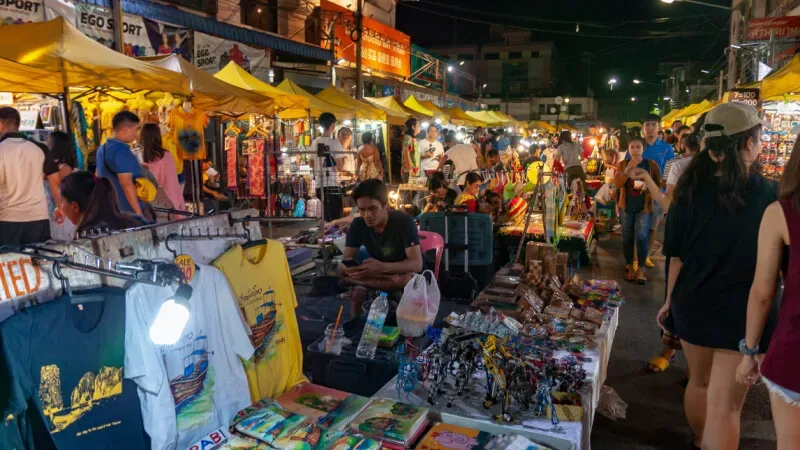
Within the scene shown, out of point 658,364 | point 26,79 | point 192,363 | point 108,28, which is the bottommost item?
point 658,364

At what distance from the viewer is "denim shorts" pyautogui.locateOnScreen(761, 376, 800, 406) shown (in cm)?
203

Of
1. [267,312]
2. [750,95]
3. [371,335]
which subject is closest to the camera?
[267,312]

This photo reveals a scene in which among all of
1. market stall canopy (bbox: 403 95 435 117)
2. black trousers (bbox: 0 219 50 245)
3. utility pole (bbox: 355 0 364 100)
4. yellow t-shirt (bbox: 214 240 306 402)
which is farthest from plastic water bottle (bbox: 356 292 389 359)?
market stall canopy (bbox: 403 95 435 117)

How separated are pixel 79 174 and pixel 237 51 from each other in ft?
38.1

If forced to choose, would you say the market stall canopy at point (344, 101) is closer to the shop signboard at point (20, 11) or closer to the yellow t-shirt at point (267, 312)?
the shop signboard at point (20, 11)

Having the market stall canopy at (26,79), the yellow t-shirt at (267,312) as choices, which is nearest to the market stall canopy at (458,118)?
the market stall canopy at (26,79)

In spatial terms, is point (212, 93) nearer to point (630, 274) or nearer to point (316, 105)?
point (316, 105)

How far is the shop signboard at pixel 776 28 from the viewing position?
1336cm

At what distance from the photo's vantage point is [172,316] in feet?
7.33

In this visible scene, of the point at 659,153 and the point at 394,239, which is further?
the point at 659,153

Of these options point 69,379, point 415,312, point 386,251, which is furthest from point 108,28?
point 69,379

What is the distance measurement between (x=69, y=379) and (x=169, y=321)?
50 cm

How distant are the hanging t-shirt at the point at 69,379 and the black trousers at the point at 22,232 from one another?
3.60 m

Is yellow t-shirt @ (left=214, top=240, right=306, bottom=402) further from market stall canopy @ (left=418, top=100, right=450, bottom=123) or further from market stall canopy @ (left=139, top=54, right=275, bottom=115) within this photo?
market stall canopy @ (left=418, top=100, right=450, bottom=123)
